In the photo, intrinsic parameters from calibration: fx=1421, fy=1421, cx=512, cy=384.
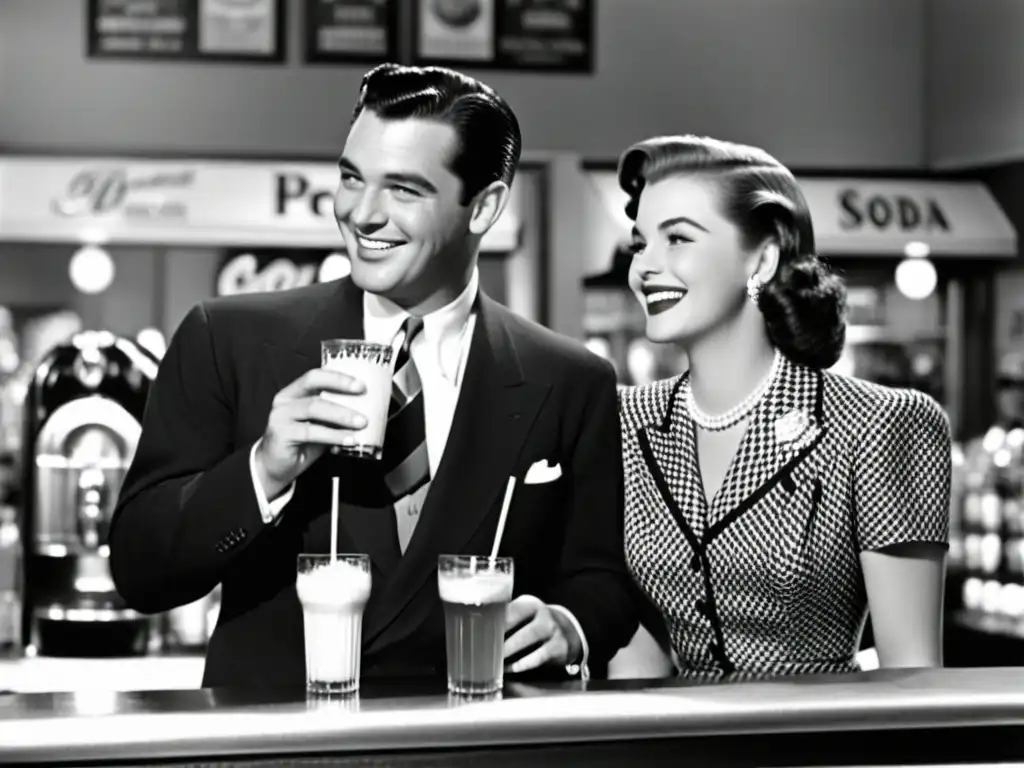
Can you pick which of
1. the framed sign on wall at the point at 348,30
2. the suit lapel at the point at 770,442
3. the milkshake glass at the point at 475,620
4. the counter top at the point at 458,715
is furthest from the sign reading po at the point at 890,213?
the milkshake glass at the point at 475,620

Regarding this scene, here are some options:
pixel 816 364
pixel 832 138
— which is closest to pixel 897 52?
pixel 832 138

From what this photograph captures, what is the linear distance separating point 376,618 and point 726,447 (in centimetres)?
65

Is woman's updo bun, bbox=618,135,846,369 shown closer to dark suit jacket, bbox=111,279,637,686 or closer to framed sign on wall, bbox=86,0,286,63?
dark suit jacket, bbox=111,279,637,686

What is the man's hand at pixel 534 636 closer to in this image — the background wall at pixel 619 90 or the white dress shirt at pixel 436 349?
the white dress shirt at pixel 436 349

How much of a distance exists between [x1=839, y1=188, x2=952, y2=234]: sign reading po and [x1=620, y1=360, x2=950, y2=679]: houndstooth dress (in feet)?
19.2

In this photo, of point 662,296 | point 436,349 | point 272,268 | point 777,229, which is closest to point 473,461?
point 436,349

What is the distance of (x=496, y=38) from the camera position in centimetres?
819

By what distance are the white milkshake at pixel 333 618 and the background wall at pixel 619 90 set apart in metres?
6.39

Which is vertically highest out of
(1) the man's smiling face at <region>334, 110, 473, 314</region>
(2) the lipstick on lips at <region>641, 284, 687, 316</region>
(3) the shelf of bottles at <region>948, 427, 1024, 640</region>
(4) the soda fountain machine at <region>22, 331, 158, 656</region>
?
(1) the man's smiling face at <region>334, 110, 473, 314</region>

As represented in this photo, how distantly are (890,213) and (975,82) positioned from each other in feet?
3.39

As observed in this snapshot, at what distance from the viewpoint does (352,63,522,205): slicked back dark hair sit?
7.08ft

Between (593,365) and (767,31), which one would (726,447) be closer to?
(593,365)

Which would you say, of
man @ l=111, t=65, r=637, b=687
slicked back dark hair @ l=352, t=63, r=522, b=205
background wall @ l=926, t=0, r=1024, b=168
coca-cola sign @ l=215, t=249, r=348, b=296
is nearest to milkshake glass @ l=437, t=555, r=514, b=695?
man @ l=111, t=65, r=637, b=687

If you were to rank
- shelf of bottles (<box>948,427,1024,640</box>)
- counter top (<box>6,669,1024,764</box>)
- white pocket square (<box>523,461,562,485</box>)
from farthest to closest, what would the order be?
shelf of bottles (<box>948,427,1024,640</box>), white pocket square (<box>523,461,562,485</box>), counter top (<box>6,669,1024,764</box>)
